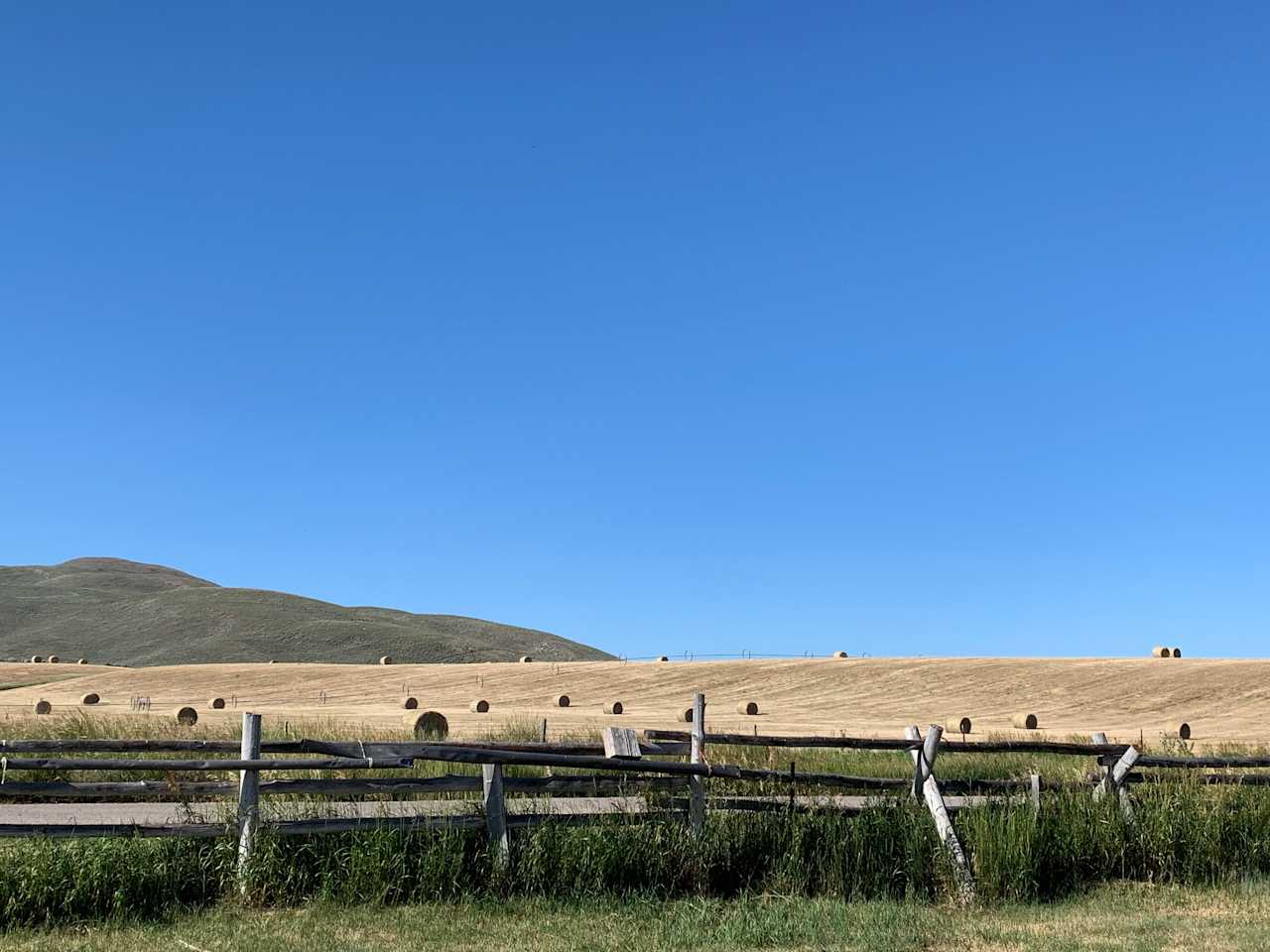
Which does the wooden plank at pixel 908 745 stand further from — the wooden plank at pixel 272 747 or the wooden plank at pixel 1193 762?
the wooden plank at pixel 272 747

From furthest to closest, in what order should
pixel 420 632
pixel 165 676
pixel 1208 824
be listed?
pixel 420 632
pixel 165 676
pixel 1208 824

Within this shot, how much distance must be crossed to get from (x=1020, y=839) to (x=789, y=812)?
7.78 ft

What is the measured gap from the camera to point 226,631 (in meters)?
139

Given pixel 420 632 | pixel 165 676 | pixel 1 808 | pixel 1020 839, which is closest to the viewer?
pixel 1020 839

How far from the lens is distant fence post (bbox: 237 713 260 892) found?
1177 centimetres

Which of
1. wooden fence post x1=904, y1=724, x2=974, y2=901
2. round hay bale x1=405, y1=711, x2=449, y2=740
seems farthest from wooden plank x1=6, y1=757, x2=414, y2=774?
round hay bale x1=405, y1=711, x2=449, y2=740

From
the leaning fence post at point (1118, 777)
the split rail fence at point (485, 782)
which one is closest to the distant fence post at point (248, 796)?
the split rail fence at point (485, 782)

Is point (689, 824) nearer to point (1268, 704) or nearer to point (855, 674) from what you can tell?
point (1268, 704)

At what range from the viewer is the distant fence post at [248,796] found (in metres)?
11.8

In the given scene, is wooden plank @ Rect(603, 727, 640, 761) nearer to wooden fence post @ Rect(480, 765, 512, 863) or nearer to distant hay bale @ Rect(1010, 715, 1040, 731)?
wooden fence post @ Rect(480, 765, 512, 863)

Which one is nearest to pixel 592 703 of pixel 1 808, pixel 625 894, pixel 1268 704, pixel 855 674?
pixel 855 674

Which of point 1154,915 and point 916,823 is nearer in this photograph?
point 1154,915

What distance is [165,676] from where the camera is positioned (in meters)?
70.1

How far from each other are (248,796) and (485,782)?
7.47ft
